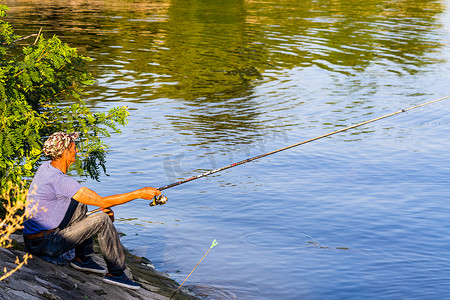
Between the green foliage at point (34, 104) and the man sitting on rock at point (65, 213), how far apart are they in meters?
1.58

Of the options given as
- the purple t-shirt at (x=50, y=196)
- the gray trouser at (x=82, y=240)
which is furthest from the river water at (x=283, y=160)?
the purple t-shirt at (x=50, y=196)

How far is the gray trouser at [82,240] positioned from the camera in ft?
23.8

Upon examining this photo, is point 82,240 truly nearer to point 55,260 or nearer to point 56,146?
point 55,260

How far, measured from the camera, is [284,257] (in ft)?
33.7

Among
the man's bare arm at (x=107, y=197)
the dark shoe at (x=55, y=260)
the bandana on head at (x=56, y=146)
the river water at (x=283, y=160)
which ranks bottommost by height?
the river water at (x=283, y=160)

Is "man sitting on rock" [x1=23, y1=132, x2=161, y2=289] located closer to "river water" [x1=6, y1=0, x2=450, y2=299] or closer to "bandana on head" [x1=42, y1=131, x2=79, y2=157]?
"bandana on head" [x1=42, y1=131, x2=79, y2=157]

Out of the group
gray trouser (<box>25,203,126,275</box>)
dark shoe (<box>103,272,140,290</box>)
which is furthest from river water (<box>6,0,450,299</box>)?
gray trouser (<box>25,203,126,275</box>)

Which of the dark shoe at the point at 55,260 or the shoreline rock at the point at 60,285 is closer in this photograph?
the shoreline rock at the point at 60,285

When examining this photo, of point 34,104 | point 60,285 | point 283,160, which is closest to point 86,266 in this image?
point 60,285

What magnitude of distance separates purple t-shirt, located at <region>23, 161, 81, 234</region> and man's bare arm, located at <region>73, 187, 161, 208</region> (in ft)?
0.29

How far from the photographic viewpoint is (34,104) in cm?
945

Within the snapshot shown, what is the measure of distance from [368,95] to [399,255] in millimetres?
12465

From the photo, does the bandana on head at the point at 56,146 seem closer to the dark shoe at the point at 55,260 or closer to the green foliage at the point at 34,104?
the dark shoe at the point at 55,260

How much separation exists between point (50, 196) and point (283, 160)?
8.97 meters
